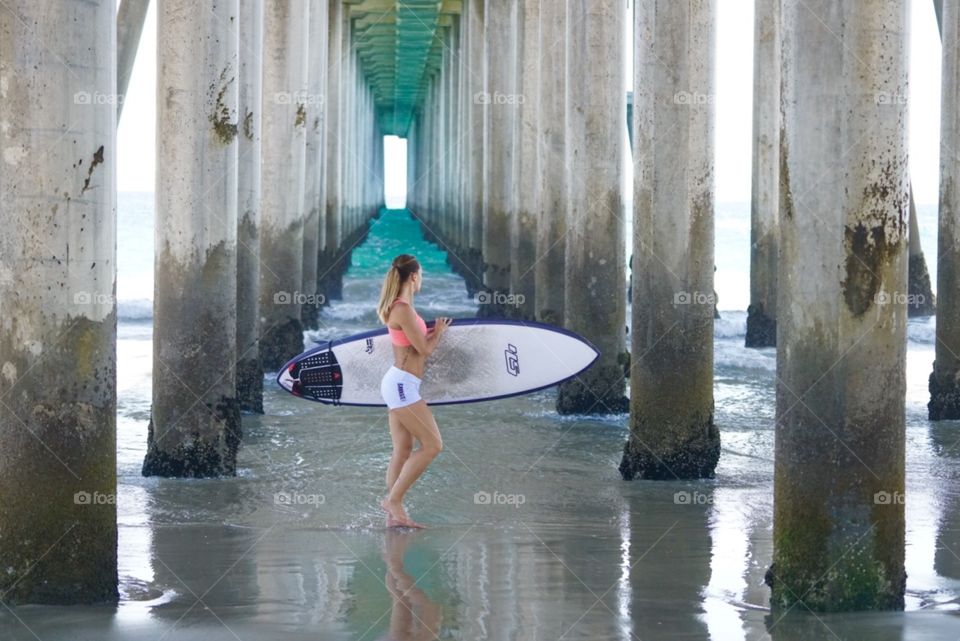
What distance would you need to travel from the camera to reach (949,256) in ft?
37.9

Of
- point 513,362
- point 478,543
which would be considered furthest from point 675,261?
point 478,543

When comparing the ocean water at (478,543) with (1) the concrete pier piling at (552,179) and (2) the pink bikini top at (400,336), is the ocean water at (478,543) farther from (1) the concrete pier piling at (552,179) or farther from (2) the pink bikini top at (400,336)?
(1) the concrete pier piling at (552,179)

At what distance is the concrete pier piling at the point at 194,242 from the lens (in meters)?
8.70

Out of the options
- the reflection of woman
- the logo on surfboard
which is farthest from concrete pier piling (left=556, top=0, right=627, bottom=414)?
the reflection of woman

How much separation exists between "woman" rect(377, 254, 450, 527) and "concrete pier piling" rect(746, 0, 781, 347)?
1121 centimetres

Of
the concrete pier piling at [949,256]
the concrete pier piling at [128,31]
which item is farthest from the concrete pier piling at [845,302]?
the concrete pier piling at [128,31]

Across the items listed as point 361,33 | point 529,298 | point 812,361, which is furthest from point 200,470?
point 361,33

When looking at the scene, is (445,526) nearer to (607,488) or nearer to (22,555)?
(607,488)

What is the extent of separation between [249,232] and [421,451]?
4.92m

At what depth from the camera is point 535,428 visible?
36.8 feet

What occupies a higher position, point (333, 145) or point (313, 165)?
point (333, 145)

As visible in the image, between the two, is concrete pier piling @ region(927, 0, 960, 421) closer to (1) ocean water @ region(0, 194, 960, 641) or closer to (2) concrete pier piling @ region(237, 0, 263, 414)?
(1) ocean water @ region(0, 194, 960, 641)

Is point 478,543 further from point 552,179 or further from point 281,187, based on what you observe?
point 281,187

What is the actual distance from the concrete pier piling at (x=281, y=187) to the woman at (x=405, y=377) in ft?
24.3
